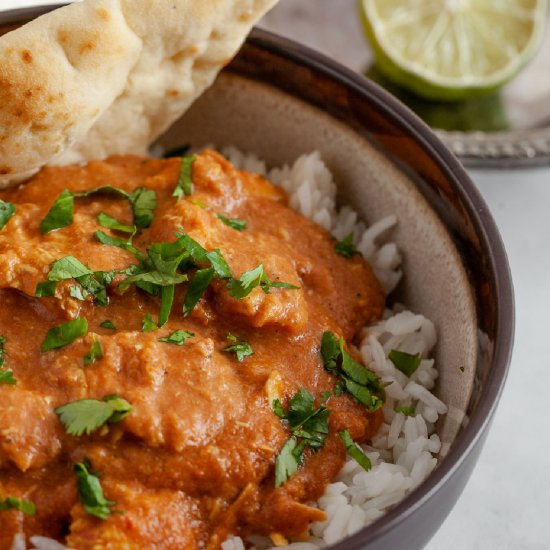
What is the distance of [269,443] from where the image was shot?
2.79 metres

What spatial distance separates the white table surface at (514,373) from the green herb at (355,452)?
0.68m

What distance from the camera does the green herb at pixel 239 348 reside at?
2943mm

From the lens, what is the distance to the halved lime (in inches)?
199

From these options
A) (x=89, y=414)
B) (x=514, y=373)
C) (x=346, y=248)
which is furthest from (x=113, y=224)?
(x=514, y=373)

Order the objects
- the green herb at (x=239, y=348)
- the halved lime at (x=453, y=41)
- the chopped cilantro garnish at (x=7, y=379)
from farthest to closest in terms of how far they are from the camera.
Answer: the halved lime at (x=453, y=41)
the green herb at (x=239, y=348)
the chopped cilantro garnish at (x=7, y=379)

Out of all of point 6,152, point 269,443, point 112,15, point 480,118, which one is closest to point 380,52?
point 480,118

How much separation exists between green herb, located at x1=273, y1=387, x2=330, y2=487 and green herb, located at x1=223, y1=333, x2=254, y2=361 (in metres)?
0.19

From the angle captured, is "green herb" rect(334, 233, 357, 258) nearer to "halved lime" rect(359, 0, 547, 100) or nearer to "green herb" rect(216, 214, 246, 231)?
"green herb" rect(216, 214, 246, 231)

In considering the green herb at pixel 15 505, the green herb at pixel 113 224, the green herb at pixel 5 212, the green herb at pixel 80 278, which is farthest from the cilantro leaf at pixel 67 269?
the green herb at pixel 15 505

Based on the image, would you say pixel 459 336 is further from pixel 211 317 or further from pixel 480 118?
pixel 480 118

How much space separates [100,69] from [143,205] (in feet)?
1.67

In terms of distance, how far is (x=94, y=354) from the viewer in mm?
2760

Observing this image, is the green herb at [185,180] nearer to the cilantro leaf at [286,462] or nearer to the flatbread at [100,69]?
the flatbread at [100,69]

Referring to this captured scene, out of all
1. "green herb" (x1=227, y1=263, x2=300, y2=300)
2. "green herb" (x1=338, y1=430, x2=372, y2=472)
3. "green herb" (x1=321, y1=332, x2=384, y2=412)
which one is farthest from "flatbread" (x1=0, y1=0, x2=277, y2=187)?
"green herb" (x1=338, y1=430, x2=372, y2=472)
